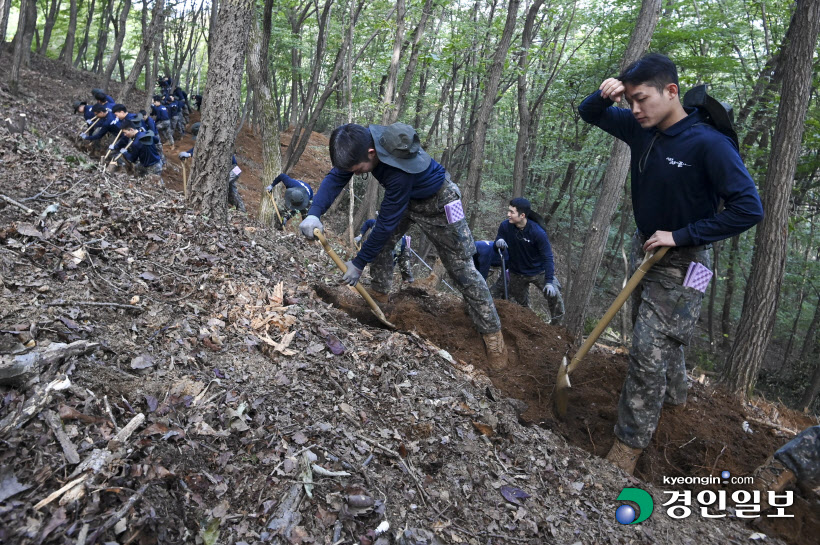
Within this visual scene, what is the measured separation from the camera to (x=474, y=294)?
4.50 m

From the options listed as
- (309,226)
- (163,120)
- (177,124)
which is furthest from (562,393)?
(177,124)

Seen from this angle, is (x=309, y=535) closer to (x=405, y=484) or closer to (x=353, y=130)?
(x=405, y=484)

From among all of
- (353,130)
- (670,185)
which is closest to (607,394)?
(670,185)

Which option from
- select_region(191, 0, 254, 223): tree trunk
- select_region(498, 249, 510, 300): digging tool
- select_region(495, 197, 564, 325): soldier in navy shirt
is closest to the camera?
select_region(191, 0, 254, 223): tree trunk

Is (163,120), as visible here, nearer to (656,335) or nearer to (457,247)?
(457,247)

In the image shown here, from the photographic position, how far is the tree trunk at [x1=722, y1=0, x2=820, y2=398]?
199 inches

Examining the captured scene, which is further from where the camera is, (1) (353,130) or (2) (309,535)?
(1) (353,130)

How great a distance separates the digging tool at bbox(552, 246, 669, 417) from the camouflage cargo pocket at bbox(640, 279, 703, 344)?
15 cm

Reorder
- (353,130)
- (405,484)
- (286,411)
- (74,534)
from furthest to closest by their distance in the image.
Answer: (353,130)
(286,411)
(405,484)
(74,534)

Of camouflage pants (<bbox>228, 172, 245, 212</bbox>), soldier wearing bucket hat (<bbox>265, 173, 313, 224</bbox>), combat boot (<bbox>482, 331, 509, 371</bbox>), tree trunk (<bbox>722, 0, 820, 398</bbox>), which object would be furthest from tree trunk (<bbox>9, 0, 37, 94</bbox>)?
tree trunk (<bbox>722, 0, 820, 398</bbox>)

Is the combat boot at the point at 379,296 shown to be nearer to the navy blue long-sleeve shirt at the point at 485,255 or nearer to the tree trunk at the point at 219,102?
the tree trunk at the point at 219,102

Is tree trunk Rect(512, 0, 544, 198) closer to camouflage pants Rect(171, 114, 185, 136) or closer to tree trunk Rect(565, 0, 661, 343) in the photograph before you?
tree trunk Rect(565, 0, 661, 343)

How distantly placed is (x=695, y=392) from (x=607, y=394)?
987 millimetres

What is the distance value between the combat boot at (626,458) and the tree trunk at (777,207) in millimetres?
2846
